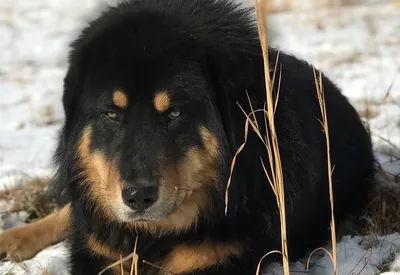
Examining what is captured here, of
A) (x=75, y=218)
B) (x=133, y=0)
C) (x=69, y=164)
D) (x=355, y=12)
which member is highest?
(x=355, y=12)

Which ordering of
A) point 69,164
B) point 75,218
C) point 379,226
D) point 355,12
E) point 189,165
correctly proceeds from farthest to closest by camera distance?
1. point 355,12
2. point 379,226
3. point 75,218
4. point 69,164
5. point 189,165

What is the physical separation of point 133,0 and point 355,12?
700cm

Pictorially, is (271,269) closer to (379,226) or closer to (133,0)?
(379,226)

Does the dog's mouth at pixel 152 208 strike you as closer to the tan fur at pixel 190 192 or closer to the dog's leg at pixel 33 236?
the tan fur at pixel 190 192

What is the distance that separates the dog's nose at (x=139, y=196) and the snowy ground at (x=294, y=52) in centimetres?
96

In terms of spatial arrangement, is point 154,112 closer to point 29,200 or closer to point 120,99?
point 120,99

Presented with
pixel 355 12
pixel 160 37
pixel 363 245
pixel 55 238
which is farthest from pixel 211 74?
pixel 355 12

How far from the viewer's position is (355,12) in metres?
9.87

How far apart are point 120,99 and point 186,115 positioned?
31 cm

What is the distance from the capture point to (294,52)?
26.5ft

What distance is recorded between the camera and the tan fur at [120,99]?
9.68 feet

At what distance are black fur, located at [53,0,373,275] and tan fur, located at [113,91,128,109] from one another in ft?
0.10

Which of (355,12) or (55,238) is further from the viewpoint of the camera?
(355,12)

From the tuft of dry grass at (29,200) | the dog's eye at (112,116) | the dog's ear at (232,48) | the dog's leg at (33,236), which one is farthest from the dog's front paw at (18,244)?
the dog's ear at (232,48)
